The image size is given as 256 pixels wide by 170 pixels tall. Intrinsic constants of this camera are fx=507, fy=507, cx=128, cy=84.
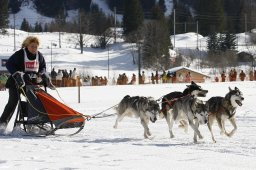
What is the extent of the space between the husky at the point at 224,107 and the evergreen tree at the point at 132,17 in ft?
191

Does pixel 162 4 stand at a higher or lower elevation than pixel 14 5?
→ lower

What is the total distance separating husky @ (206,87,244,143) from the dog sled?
194 centimetres

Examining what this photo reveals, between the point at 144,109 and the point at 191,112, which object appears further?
the point at 144,109

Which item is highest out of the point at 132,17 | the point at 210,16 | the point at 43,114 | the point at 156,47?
the point at 210,16

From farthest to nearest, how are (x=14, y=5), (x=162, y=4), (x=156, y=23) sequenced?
(x=14, y=5) → (x=162, y=4) → (x=156, y=23)

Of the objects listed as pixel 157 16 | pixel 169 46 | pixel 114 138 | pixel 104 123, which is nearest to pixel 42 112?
pixel 114 138

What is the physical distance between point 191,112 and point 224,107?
71cm

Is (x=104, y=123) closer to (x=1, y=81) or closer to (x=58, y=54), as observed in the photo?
(x=1, y=81)

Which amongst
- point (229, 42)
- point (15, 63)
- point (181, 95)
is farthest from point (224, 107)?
point (229, 42)

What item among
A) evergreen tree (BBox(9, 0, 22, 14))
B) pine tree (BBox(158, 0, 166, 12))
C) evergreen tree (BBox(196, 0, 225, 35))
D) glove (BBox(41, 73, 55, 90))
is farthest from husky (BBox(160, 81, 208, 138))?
evergreen tree (BBox(9, 0, 22, 14))

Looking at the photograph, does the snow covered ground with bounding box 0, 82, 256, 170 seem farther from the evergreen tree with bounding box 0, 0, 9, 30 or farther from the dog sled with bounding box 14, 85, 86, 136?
the evergreen tree with bounding box 0, 0, 9, 30

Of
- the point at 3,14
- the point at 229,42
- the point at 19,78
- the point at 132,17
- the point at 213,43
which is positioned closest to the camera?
the point at 19,78

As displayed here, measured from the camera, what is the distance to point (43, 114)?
6.96 metres

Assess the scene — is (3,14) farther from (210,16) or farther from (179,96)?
(179,96)
